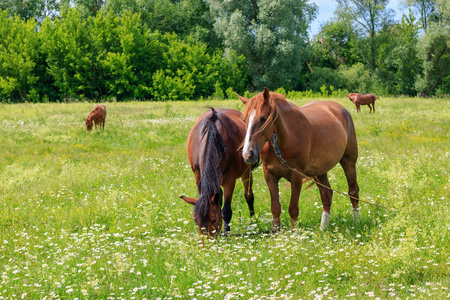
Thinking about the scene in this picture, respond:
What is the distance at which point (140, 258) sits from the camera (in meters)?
4.96

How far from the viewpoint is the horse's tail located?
495 centimetres

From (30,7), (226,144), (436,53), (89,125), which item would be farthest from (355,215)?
(30,7)

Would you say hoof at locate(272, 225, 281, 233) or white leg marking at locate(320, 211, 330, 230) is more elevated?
hoof at locate(272, 225, 281, 233)

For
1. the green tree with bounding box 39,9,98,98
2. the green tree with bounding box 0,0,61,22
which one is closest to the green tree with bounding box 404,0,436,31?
the green tree with bounding box 39,9,98,98

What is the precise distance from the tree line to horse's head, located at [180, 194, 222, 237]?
36.0 m

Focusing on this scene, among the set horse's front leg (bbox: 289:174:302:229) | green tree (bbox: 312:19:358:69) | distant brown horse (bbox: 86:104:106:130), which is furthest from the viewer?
green tree (bbox: 312:19:358:69)

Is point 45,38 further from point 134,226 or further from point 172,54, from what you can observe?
point 134,226

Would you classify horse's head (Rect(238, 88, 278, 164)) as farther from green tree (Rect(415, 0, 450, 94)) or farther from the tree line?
green tree (Rect(415, 0, 450, 94))

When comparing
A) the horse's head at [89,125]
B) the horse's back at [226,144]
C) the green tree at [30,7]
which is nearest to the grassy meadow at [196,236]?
the horse's back at [226,144]

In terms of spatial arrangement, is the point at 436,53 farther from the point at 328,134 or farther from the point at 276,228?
the point at 276,228

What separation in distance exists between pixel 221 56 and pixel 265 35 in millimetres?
7876

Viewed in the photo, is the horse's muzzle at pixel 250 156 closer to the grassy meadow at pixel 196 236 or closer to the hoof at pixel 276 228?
the grassy meadow at pixel 196 236

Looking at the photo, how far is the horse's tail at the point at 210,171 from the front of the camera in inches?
195

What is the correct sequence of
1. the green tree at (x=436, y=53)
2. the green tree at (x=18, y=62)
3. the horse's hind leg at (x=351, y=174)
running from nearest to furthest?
the horse's hind leg at (x=351, y=174), the green tree at (x=436, y=53), the green tree at (x=18, y=62)
